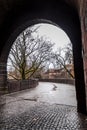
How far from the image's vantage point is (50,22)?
5668 mm

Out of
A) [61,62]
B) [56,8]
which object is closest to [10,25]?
[56,8]

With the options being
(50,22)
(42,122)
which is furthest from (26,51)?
(42,122)

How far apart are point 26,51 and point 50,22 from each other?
29.8 feet

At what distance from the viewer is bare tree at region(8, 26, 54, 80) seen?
45.9 ft

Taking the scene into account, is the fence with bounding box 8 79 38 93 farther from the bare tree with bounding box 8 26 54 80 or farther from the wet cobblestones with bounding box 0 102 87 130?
the wet cobblestones with bounding box 0 102 87 130

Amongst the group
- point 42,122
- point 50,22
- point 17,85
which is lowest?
point 42,122

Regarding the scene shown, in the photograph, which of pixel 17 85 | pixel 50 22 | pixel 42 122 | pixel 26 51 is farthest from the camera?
pixel 26 51

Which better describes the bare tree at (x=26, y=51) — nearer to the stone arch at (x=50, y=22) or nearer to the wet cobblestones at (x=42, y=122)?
the stone arch at (x=50, y=22)

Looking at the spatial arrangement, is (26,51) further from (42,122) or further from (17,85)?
(42,122)

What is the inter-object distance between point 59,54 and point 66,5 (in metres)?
20.3

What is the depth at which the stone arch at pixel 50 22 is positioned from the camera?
4.79 metres

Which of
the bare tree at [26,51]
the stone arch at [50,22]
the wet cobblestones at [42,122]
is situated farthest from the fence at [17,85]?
the wet cobblestones at [42,122]

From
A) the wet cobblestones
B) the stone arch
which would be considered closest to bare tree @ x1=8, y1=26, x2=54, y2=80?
the stone arch

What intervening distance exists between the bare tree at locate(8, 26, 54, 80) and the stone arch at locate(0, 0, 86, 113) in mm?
7153
